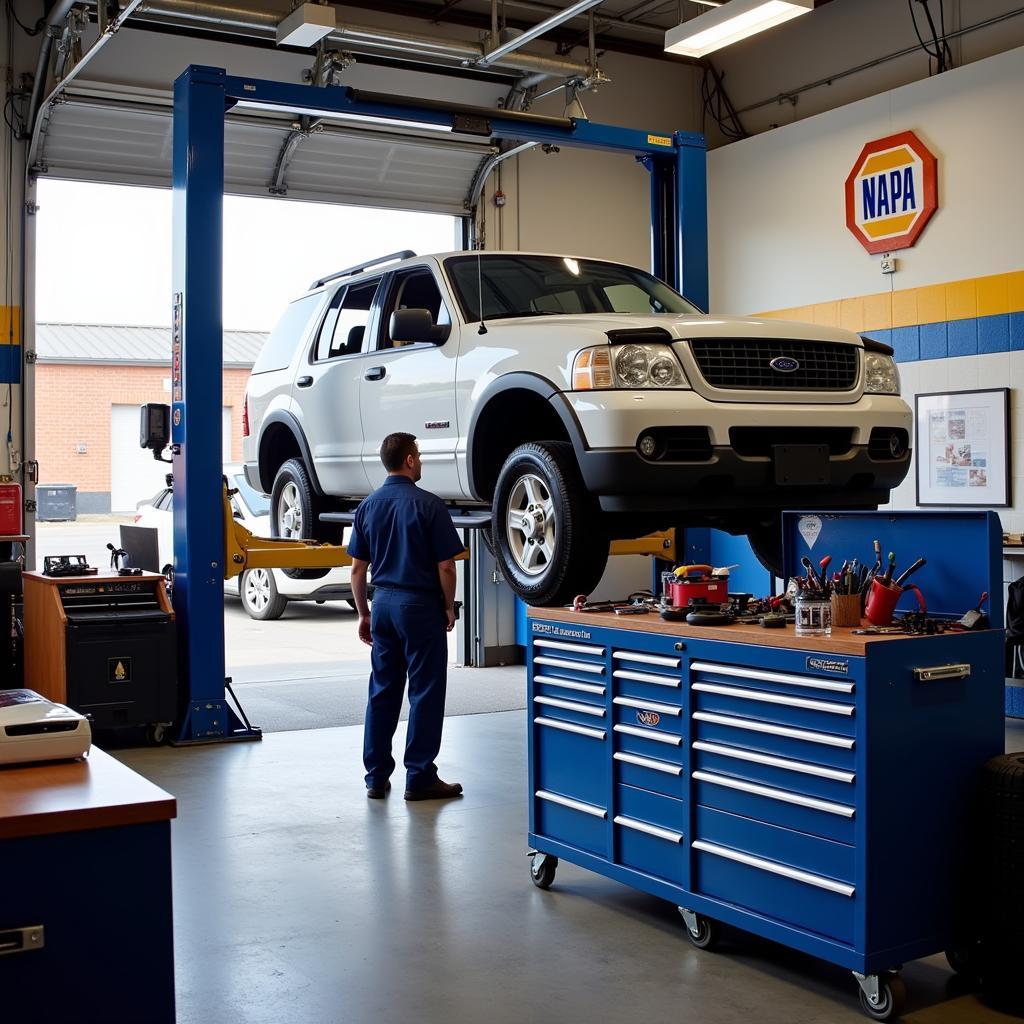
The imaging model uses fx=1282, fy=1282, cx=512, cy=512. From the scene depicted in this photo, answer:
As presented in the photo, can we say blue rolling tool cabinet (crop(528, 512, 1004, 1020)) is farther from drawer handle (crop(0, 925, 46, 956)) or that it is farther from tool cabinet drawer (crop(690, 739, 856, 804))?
drawer handle (crop(0, 925, 46, 956))

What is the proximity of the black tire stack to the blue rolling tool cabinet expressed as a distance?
0.07m

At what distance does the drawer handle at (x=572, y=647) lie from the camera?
168 inches

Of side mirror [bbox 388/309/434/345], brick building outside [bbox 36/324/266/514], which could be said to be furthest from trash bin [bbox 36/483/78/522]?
side mirror [bbox 388/309/434/345]

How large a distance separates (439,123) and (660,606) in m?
3.48

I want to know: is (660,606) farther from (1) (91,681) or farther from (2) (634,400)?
(1) (91,681)

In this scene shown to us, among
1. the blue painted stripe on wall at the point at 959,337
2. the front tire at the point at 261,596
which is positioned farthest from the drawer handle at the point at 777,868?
the front tire at the point at 261,596

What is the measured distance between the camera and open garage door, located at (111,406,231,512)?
12.2 meters

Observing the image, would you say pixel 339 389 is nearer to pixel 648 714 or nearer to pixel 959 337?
pixel 648 714

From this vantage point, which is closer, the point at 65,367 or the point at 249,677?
the point at 249,677

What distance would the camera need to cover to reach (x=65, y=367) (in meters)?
12.7

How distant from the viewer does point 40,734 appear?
221cm

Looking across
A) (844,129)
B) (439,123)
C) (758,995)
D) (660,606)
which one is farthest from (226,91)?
(758,995)

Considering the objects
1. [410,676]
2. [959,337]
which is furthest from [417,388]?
[959,337]

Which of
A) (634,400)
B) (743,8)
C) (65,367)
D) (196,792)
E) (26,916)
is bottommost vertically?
(196,792)
